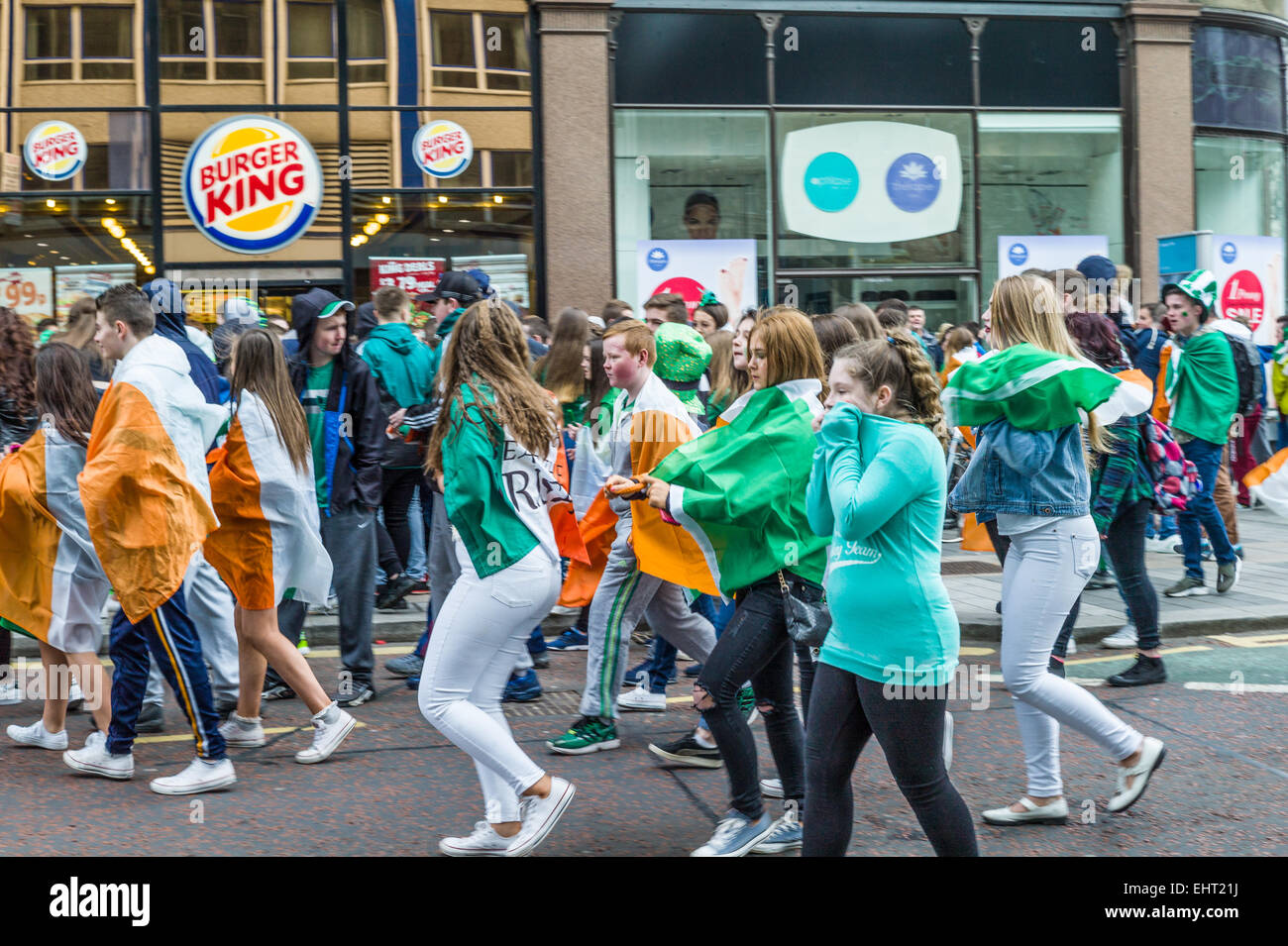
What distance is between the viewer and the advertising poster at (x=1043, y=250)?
54.1ft

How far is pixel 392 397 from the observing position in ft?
25.4

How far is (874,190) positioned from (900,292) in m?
1.28

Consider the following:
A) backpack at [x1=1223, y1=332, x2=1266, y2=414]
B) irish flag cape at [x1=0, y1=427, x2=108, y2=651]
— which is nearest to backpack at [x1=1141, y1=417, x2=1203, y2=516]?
backpack at [x1=1223, y1=332, x2=1266, y2=414]

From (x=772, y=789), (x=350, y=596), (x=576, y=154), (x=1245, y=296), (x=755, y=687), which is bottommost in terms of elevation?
(x=772, y=789)

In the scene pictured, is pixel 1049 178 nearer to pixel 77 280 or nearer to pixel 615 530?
pixel 77 280

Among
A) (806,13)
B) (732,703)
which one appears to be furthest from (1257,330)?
(732,703)

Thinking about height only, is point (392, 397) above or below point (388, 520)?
above

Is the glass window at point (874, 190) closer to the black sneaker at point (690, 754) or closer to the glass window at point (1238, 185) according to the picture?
the glass window at point (1238, 185)

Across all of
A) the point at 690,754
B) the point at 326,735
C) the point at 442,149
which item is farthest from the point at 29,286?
the point at 690,754

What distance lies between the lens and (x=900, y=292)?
16234 millimetres

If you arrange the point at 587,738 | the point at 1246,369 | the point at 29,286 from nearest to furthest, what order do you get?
the point at 587,738 → the point at 1246,369 → the point at 29,286

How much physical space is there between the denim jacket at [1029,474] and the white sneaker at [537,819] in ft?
5.84

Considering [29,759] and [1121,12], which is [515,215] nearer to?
[1121,12]
